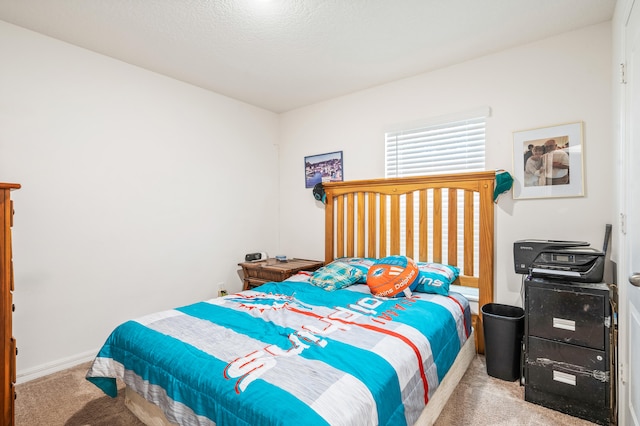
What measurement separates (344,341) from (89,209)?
231 centimetres

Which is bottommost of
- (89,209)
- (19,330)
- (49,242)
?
(19,330)

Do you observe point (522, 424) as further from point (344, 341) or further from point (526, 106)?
point (526, 106)

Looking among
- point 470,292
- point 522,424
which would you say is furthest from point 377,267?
point 522,424

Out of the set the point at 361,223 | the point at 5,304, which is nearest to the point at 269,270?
the point at 361,223

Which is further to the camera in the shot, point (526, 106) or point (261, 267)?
point (261, 267)

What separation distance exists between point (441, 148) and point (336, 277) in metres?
1.52

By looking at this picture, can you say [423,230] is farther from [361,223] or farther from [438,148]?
[438,148]

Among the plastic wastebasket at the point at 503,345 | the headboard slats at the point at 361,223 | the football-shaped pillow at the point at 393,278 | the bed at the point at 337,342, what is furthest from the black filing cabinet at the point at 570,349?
the headboard slats at the point at 361,223

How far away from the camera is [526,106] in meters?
2.51

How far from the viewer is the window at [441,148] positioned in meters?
2.77

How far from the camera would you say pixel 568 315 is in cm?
191

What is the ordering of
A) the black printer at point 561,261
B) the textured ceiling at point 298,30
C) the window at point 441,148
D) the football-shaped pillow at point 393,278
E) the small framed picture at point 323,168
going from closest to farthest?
the black printer at point 561,261 < the textured ceiling at point 298,30 < the football-shaped pillow at point 393,278 < the window at point 441,148 < the small framed picture at point 323,168

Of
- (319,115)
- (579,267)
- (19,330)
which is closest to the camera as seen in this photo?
(579,267)

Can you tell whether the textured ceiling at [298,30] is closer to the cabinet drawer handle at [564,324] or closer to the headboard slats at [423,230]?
the headboard slats at [423,230]
